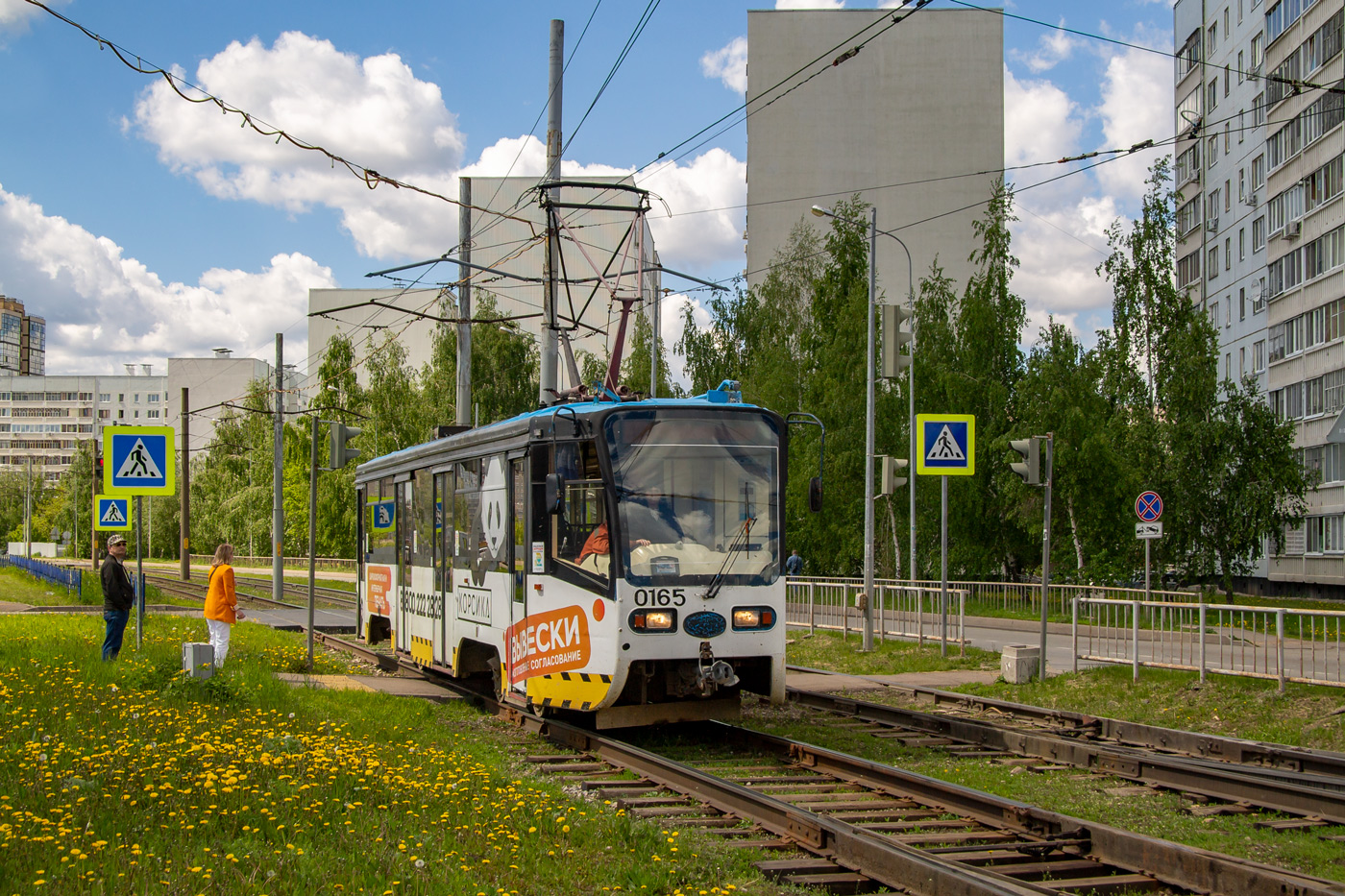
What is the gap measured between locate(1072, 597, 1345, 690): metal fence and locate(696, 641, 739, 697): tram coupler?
6322 millimetres

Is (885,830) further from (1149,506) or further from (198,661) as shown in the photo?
(1149,506)

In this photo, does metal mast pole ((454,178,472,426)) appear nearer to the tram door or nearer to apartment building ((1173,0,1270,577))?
the tram door

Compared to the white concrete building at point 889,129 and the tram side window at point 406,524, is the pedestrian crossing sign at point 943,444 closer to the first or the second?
the tram side window at point 406,524

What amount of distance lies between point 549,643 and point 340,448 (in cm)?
547

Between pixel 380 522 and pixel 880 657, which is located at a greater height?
pixel 380 522

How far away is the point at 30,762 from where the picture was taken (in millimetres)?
7801

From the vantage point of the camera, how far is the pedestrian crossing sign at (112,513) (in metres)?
23.9

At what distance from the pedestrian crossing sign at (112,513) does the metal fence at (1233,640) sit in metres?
18.2

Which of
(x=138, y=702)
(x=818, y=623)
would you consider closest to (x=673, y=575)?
(x=138, y=702)

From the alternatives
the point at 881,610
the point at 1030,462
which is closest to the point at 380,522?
the point at 1030,462

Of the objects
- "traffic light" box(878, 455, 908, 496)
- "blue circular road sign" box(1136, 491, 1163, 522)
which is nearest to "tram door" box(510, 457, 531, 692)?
"traffic light" box(878, 455, 908, 496)

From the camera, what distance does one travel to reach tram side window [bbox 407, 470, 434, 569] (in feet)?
48.7

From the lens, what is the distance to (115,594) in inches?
594

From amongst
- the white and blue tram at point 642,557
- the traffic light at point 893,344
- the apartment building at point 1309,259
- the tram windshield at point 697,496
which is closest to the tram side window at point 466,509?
the white and blue tram at point 642,557
